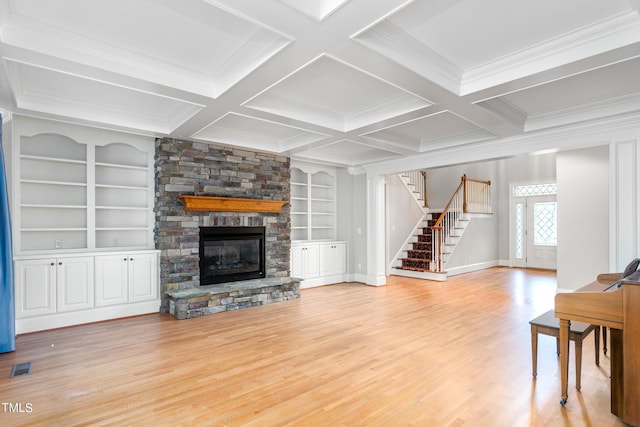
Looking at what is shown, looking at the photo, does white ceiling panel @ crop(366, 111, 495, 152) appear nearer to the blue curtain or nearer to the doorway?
the blue curtain

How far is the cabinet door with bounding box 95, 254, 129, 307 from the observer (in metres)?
4.75

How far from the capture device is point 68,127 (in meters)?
4.69

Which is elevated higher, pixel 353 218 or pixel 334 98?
pixel 334 98

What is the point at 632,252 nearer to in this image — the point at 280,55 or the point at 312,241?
the point at 280,55

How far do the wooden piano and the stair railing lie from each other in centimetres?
579

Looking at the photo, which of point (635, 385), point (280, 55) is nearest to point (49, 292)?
point (280, 55)

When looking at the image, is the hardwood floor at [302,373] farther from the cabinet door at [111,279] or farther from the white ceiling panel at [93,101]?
the white ceiling panel at [93,101]

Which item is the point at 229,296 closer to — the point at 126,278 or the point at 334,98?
the point at 126,278

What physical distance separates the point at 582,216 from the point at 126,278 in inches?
297

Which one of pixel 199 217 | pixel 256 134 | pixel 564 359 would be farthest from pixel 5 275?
pixel 564 359

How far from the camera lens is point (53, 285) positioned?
440 centimetres

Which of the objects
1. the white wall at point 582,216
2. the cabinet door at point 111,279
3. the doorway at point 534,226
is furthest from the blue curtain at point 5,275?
the doorway at point 534,226

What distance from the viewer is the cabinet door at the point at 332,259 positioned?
7.52 m

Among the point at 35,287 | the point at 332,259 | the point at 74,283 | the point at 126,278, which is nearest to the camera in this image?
the point at 35,287
